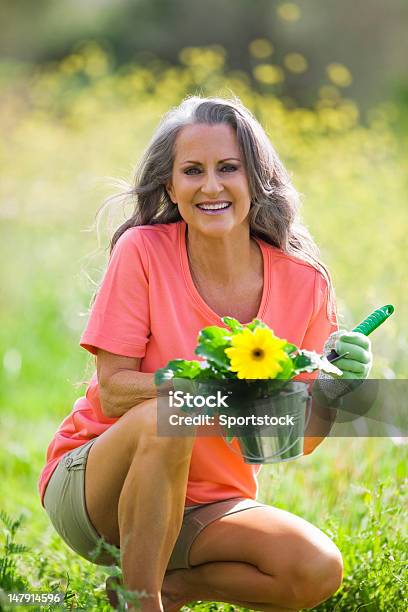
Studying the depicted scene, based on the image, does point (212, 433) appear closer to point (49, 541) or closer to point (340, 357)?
point (340, 357)

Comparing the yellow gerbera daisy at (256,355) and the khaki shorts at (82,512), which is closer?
the yellow gerbera daisy at (256,355)

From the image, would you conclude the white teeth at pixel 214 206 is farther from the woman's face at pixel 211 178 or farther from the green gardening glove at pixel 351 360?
the green gardening glove at pixel 351 360

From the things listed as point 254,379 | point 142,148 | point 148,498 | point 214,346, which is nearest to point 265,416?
point 254,379

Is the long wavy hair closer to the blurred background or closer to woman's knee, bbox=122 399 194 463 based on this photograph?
the blurred background

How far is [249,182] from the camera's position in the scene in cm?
245

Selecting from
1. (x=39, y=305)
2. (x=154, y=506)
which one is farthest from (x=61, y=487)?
(x=39, y=305)

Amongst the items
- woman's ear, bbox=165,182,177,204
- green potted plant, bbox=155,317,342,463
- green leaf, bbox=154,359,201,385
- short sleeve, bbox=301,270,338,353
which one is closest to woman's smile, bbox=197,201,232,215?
woman's ear, bbox=165,182,177,204

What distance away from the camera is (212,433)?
236cm

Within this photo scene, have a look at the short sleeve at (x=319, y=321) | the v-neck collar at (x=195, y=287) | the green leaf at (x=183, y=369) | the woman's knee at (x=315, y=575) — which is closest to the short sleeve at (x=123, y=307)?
the v-neck collar at (x=195, y=287)

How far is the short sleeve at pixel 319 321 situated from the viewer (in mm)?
2493

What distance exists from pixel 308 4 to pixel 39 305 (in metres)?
5.78

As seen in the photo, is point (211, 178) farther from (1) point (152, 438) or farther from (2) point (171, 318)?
(1) point (152, 438)

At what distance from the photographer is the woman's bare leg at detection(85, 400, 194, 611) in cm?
207

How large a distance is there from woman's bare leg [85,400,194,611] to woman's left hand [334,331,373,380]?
0.38 meters
